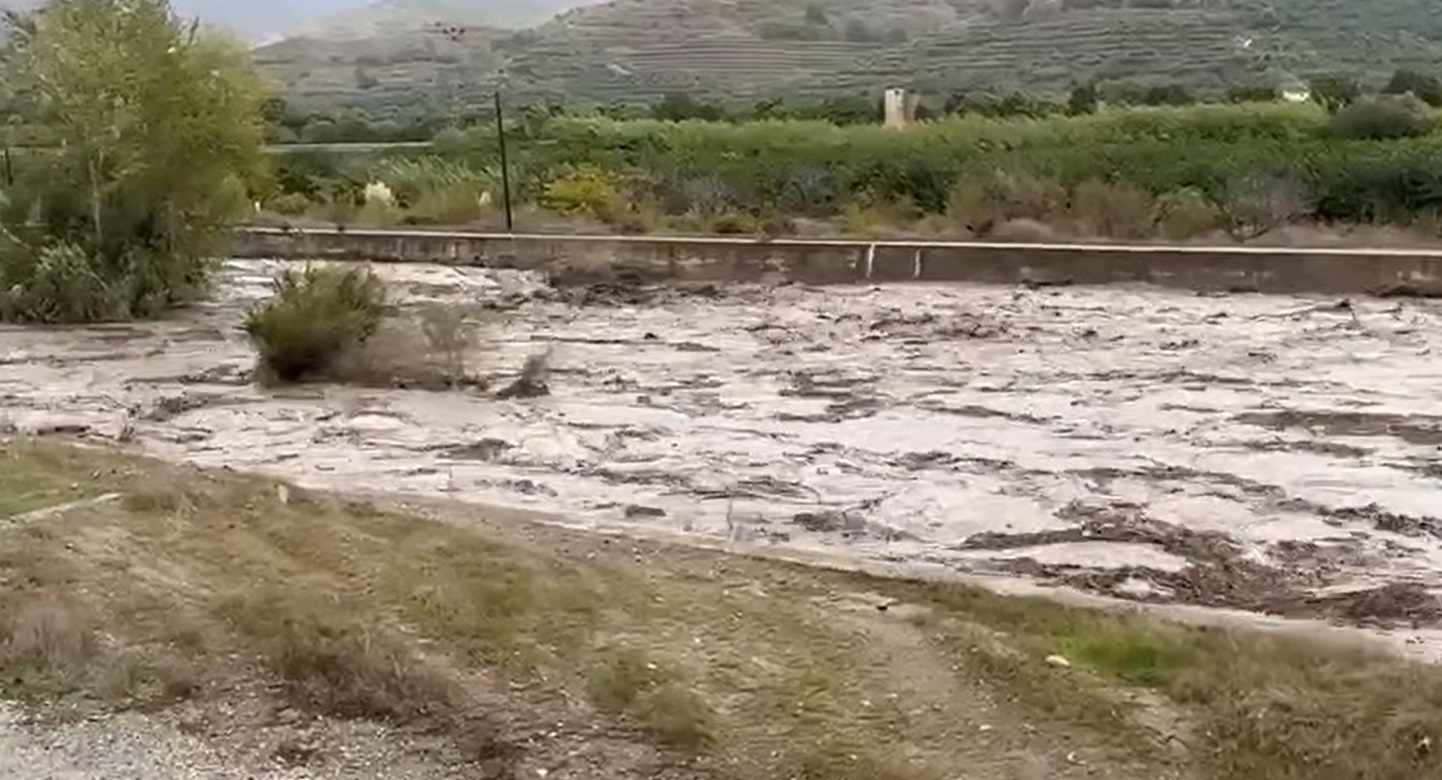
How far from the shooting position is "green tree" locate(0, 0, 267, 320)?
21.8 metres

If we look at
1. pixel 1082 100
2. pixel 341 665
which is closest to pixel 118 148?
pixel 341 665

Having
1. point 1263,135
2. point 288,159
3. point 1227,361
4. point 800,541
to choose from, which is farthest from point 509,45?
point 800,541

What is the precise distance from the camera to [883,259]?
2381 cm

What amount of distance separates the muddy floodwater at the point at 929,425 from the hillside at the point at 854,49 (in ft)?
86.7

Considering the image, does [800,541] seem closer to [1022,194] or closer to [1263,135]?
[1022,194]

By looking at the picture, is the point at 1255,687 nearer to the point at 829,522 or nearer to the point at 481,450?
the point at 829,522

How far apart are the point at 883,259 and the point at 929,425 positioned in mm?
9272

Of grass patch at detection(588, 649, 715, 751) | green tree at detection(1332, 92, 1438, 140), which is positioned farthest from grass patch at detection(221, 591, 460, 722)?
green tree at detection(1332, 92, 1438, 140)

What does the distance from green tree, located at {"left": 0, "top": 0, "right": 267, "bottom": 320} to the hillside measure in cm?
2146

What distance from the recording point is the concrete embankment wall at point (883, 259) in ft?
69.4

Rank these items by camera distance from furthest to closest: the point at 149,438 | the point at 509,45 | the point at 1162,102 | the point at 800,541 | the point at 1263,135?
the point at 509,45 < the point at 1162,102 < the point at 1263,135 < the point at 149,438 < the point at 800,541

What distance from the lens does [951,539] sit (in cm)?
1088

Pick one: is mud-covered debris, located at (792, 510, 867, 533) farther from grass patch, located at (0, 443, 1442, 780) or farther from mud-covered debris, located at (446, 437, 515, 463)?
mud-covered debris, located at (446, 437, 515, 463)

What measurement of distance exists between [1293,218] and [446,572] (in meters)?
20.3
